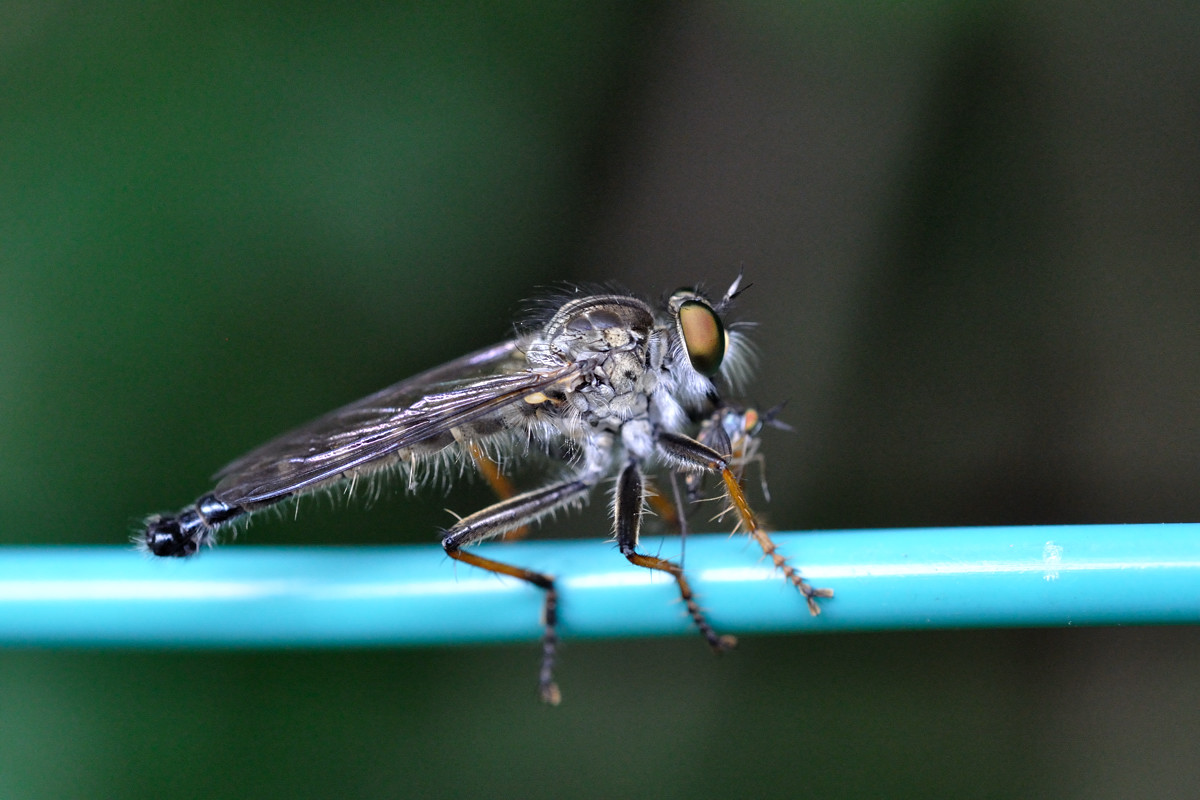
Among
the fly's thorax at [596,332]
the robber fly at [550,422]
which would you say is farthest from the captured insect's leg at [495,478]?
the fly's thorax at [596,332]

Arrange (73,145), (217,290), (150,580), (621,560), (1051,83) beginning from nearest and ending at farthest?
(150,580) → (621,560) → (73,145) → (217,290) → (1051,83)

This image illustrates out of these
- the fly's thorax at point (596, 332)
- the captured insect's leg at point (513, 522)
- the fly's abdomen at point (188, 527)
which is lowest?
the fly's abdomen at point (188, 527)

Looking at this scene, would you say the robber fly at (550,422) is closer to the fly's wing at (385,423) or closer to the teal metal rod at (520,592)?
the fly's wing at (385,423)

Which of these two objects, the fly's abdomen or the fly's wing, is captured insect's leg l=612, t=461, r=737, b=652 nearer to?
the fly's wing

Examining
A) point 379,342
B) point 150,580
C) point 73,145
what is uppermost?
point 73,145

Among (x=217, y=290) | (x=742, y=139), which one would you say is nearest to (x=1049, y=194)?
(x=742, y=139)

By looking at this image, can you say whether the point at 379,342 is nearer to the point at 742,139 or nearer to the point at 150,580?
the point at 150,580
